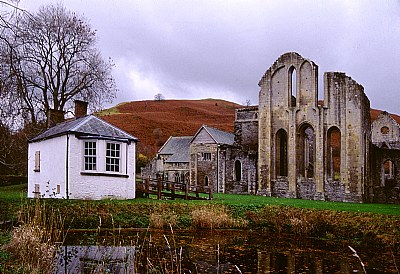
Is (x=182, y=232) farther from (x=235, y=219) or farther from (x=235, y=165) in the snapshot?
(x=235, y=165)

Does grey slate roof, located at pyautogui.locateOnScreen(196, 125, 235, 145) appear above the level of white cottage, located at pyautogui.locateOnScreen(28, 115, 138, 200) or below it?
above

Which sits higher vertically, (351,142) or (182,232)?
(351,142)

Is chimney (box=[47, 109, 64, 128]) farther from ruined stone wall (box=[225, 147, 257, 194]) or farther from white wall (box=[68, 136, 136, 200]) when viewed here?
ruined stone wall (box=[225, 147, 257, 194])

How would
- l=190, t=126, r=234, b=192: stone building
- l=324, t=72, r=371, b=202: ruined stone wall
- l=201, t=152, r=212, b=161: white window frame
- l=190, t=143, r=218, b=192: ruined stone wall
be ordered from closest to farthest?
l=324, t=72, r=371, b=202: ruined stone wall → l=190, t=126, r=234, b=192: stone building → l=190, t=143, r=218, b=192: ruined stone wall → l=201, t=152, r=212, b=161: white window frame

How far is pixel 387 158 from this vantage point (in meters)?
37.6

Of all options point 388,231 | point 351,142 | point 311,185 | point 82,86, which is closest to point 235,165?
point 311,185

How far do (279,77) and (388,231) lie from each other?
932 inches

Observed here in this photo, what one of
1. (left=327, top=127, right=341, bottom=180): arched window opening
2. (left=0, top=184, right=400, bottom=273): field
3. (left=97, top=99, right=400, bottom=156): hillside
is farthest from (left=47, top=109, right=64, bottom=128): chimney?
(left=97, top=99, right=400, bottom=156): hillside

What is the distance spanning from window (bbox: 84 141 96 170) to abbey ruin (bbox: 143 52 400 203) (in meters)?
19.1

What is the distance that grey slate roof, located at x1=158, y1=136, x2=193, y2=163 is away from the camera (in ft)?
165

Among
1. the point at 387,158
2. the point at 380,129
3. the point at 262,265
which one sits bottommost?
the point at 262,265

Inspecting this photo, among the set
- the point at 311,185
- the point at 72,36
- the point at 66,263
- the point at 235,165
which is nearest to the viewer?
the point at 66,263

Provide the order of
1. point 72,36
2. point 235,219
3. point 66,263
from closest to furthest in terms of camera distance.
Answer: point 66,263 < point 235,219 < point 72,36

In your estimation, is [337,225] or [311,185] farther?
[311,185]
